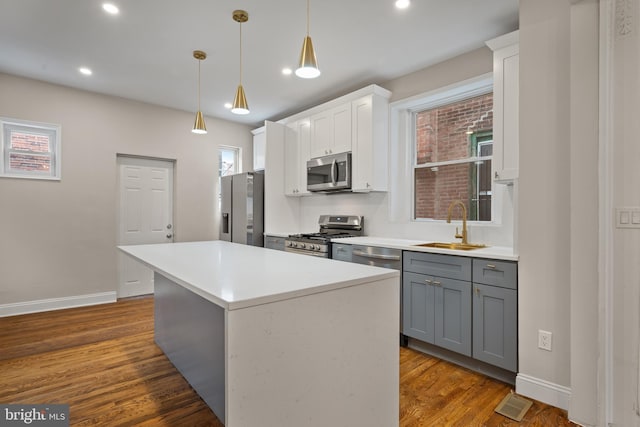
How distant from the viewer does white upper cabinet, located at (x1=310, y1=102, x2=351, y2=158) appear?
12.6 feet

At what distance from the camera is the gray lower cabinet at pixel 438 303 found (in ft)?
8.13

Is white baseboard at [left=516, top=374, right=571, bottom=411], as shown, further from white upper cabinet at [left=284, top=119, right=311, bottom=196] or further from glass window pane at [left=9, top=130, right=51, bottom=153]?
glass window pane at [left=9, top=130, right=51, bottom=153]

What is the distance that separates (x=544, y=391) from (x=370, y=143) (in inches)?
101

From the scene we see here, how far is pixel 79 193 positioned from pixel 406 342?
4.30 m

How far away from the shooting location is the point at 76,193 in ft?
13.7

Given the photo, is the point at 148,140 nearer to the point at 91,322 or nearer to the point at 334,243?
the point at 91,322

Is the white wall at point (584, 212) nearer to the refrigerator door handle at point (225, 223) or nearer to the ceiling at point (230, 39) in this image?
Answer: the ceiling at point (230, 39)

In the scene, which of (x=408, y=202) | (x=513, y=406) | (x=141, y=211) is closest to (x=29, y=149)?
(x=141, y=211)

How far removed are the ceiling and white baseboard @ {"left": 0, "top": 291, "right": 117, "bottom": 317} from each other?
105 inches

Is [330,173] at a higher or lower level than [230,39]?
lower

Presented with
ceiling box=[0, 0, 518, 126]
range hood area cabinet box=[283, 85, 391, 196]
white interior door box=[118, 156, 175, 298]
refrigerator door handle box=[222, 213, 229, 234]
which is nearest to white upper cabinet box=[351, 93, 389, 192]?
range hood area cabinet box=[283, 85, 391, 196]

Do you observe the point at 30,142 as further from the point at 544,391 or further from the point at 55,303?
the point at 544,391

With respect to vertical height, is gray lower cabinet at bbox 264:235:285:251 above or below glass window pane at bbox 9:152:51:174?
below

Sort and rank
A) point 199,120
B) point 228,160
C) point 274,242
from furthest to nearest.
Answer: point 228,160, point 274,242, point 199,120
